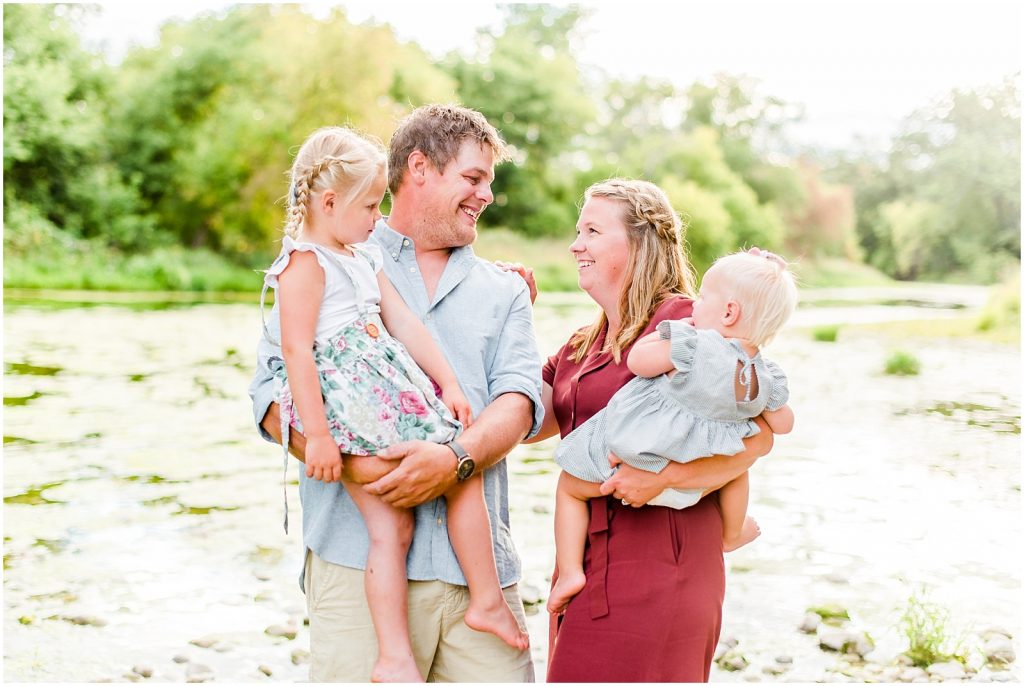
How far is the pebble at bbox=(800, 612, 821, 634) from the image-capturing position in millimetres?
5195

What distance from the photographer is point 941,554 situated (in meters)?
6.44

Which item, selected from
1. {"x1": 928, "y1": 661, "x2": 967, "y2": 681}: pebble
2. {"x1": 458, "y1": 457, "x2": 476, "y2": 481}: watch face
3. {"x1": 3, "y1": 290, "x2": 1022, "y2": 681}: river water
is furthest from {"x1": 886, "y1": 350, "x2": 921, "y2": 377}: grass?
{"x1": 458, "y1": 457, "x2": 476, "y2": 481}: watch face

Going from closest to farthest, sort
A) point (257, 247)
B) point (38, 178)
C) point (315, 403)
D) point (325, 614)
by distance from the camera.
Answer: point (315, 403) < point (325, 614) < point (38, 178) < point (257, 247)

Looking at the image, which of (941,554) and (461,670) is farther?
(941,554)

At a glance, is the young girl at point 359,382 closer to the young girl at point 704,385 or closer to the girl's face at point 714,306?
the young girl at point 704,385

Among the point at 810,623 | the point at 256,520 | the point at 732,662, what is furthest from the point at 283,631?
the point at 810,623

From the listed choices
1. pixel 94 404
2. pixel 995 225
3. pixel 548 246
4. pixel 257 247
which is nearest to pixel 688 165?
pixel 548 246

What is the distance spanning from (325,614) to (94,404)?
8450 millimetres

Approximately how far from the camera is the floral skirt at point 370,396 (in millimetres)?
2254

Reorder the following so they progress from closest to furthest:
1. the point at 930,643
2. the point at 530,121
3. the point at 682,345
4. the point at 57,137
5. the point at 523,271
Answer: the point at 682,345 < the point at 523,271 < the point at 930,643 < the point at 57,137 < the point at 530,121

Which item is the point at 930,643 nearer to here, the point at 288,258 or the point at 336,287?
the point at 336,287

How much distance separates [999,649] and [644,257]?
360cm

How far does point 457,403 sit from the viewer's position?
2.37 metres

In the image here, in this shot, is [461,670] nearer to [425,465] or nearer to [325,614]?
[325,614]
